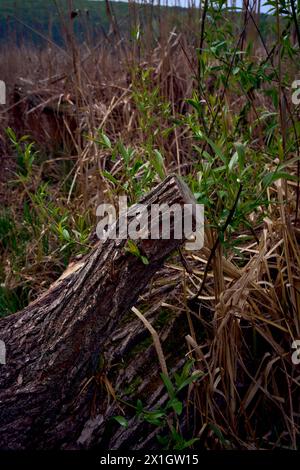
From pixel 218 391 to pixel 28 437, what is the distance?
0.44m

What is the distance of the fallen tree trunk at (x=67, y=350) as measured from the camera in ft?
3.69

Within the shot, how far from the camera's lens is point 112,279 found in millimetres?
1119

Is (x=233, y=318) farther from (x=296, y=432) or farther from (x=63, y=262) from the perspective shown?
(x=63, y=262)

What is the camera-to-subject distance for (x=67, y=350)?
117 centimetres

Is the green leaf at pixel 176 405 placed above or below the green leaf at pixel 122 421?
above

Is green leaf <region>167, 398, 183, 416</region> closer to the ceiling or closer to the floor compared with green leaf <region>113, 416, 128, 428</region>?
closer to the ceiling

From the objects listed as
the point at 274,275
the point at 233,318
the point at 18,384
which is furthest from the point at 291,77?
the point at 18,384

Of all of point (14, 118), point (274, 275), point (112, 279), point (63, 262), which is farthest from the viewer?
point (14, 118)

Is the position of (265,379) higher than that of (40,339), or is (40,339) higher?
(40,339)

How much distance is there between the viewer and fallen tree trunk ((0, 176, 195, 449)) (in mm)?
1126

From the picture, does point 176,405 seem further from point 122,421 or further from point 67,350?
point 67,350

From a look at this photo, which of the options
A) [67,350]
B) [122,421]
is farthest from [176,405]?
[67,350]

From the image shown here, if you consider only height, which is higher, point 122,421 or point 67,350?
point 67,350

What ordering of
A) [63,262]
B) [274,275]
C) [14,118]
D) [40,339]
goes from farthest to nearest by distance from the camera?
[14,118], [63,262], [274,275], [40,339]
